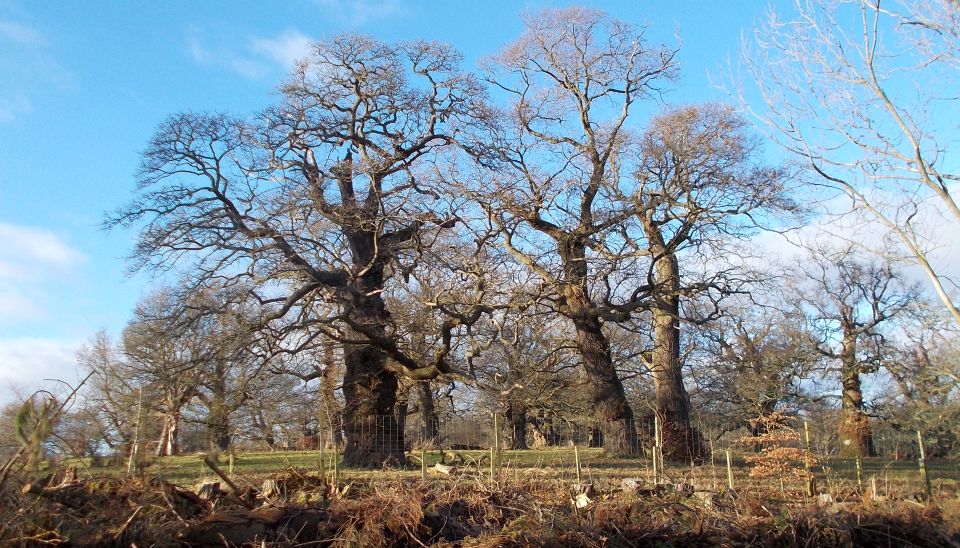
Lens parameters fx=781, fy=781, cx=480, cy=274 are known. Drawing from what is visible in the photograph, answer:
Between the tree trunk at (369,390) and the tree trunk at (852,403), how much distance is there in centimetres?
1666

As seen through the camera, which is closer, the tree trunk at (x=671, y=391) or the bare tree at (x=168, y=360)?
the bare tree at (x=168, y=360)

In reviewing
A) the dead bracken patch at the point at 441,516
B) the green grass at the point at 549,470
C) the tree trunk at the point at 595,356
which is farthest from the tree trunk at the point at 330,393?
the dead bracken patch at the point at 441,516

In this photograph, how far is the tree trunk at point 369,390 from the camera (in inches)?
682

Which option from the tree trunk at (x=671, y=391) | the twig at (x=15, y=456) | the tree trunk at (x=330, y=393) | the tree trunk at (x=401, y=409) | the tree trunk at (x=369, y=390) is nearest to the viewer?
the twig at (x=15, y=456)

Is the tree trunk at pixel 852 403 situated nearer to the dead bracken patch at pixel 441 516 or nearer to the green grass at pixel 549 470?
the green grass at pixel 549 470

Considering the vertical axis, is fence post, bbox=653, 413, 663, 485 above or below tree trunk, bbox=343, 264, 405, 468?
below

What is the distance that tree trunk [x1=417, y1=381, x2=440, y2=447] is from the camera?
17.1 metres

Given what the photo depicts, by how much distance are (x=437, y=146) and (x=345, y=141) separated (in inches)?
92.2

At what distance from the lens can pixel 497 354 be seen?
24.3m

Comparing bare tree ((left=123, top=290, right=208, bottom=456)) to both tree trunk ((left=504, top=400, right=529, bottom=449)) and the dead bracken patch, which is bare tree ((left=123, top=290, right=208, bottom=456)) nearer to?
the dead bracken patch

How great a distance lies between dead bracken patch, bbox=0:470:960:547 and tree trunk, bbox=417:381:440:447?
5678 mm

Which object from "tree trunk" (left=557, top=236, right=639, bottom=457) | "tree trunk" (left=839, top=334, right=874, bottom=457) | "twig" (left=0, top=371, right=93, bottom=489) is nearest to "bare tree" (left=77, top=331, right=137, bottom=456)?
"twig" (left=0, top=371, right=93, bottom=489)


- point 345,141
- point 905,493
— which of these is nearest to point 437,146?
point 345,141

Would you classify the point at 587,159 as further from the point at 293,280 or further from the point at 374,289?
the point at 293,280
